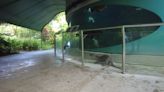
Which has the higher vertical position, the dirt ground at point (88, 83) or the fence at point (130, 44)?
the fence at point (130, 44)

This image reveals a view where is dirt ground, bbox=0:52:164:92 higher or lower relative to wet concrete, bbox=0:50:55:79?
lower

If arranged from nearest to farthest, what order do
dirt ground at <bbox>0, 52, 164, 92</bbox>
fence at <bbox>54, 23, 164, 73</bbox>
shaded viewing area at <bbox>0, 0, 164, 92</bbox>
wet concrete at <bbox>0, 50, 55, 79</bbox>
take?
dirt ground at <bbox>0, 52, 164, 92</bbox>
shaded viewing area at <bbox>0, 0, 164, 92</bbox>
fence at <bbox>54, 23, 164, 73</bbox>
wet concrete at <bbox>0, 50, 55, 79</bbox>

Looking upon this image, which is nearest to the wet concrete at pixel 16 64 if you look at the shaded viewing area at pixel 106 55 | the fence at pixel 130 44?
the shaded viewing area at pixel 106 55

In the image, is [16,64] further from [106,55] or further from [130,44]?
[130,44]

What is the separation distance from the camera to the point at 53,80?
415 cm

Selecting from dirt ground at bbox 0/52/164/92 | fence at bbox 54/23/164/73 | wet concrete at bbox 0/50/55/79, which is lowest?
dirt ground at bbox 0/52/164/92

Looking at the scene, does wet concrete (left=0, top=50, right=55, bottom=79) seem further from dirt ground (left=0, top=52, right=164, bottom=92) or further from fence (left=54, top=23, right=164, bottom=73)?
fence (left=54, top=23, right=164, bottom=73)

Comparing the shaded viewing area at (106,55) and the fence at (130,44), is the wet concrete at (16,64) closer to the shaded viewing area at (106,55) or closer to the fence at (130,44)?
the shaded viewing area at (106,55)

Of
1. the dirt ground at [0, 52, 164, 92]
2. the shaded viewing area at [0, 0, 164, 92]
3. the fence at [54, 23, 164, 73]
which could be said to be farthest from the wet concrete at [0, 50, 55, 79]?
the fence at [54, 23, 164, 73]

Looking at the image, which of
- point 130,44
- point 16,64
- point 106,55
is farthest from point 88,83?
point 16,64

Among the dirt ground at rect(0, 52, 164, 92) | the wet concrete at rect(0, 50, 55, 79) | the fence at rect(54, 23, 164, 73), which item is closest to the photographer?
the dirt ground at rect(0, 52, 164, 92)

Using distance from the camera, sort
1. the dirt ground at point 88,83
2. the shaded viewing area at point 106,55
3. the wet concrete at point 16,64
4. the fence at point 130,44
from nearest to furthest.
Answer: the dirt ground at point 88,83
the shaded viewing area at point 106,55
the fence at point 130,44
the wet concrete at point 16,64

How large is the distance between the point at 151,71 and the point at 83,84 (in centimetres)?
183

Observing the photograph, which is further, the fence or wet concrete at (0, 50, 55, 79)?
wet concrete at (0, 50, 55, 79)
